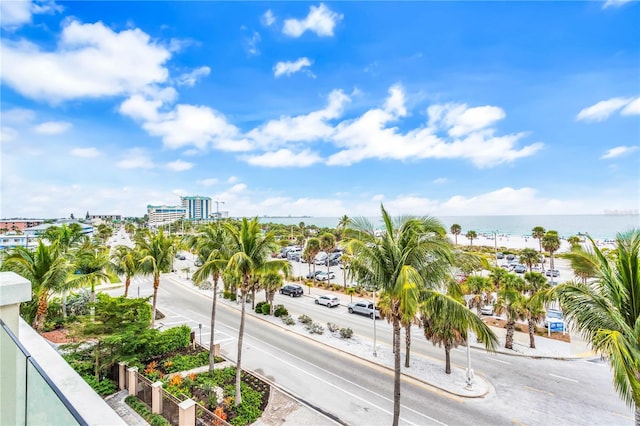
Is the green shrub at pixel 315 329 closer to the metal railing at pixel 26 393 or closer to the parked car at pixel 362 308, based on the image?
the parked car at pixel 362 308

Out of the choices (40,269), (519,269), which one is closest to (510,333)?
(40,269)

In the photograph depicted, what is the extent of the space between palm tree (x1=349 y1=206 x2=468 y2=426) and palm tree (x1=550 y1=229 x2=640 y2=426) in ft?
10.4

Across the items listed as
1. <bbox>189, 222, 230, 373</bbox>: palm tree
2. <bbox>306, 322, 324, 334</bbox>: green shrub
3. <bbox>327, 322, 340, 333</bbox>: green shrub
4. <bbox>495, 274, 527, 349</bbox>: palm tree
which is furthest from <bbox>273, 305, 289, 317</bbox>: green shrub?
<bbox>495, 274, 527, 349</bbox>: palm tree

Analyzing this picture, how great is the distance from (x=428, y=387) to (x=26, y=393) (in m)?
16.4

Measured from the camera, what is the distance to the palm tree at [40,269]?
12.6m

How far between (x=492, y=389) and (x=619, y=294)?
1144 cm

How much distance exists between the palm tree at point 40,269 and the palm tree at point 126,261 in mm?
8221

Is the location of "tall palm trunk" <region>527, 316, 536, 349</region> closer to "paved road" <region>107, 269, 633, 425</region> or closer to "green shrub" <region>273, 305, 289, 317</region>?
"paved road" <region>107, 269, 633, 425</region>

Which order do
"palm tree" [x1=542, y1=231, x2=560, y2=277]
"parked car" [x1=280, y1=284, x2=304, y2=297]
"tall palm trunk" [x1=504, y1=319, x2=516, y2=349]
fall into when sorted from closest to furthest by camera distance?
"tall palm trunk" [x1=504, y1=319, x2=516, y2=349]
"parked car" [x1=280, y1=284, x2=304, y2=297]
"palm tree" [x1=542, y1=231, x2=560, y2=277]

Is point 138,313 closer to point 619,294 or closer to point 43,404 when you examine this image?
point 43,404

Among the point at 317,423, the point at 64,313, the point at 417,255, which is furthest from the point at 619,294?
the point at 64,313

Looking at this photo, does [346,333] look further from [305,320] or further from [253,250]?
[253,250]

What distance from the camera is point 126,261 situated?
73.5 feet

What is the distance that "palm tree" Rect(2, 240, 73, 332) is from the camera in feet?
41.4
